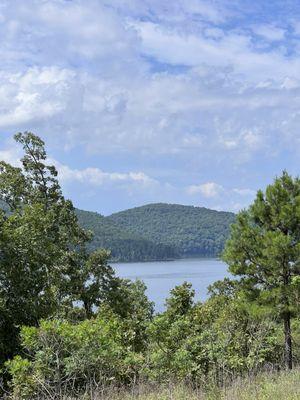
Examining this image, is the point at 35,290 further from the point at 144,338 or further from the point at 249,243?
the point at 249,243

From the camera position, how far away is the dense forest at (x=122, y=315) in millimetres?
9023

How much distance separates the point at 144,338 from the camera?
1666cm

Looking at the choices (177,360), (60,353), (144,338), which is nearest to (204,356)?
(177,360)

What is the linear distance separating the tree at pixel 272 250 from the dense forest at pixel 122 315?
0.11ft

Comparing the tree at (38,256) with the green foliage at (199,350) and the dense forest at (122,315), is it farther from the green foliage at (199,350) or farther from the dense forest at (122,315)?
the green foliage at (199,350)

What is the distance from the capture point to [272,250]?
54.7 ft

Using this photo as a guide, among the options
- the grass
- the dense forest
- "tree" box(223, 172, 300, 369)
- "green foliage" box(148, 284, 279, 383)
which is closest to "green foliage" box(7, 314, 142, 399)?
the dense forest

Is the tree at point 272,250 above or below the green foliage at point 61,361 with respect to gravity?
above

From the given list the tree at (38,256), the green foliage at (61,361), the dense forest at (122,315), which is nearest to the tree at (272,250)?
the dense forest at (122,315)

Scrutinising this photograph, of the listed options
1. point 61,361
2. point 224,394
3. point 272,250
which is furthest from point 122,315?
point 224,394

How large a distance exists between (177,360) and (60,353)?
3140 millimetres

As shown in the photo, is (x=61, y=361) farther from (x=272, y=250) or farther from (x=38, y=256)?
(x=272, y=250)

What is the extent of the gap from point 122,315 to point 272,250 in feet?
40.5

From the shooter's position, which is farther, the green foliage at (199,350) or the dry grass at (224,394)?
the green foliage at (199,350)
